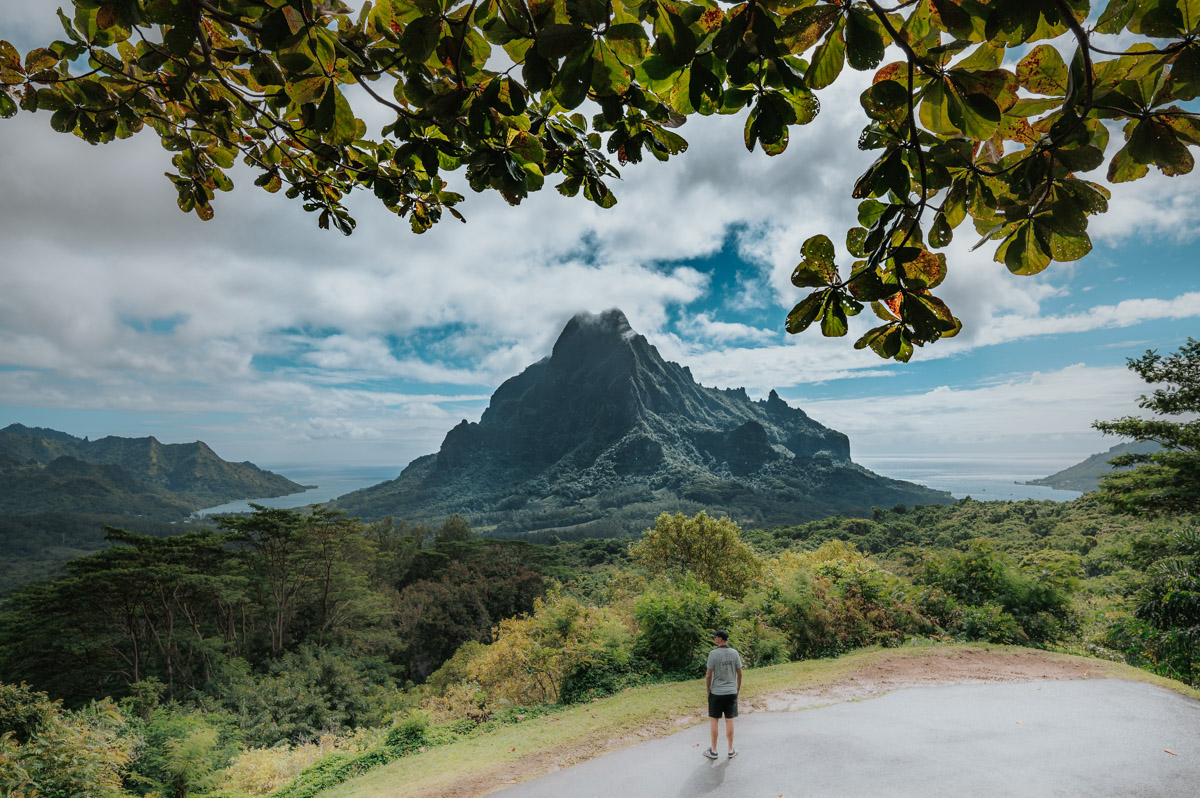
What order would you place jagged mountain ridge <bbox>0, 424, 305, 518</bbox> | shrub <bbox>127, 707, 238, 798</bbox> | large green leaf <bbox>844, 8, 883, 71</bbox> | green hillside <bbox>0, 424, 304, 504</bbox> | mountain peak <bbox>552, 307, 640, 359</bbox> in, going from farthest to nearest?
green hillside <bbox>0, 424, 304, 504</bbox>
mountain peak <bbox>552, 307, 640, 359</bbox>
jagged mountain ridge <bbox>0, 424, 305, 518</bbox>
shrub <bbox>127, 707, 238, 798</bbox>
large green leaf <bbox>844, 8, 883, 71</bbox>

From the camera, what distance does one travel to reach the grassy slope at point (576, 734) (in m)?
4.73

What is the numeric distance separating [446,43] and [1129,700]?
8096 millimetres

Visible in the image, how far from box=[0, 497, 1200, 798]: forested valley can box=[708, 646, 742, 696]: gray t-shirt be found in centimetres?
364

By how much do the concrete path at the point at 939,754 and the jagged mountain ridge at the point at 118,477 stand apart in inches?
5058

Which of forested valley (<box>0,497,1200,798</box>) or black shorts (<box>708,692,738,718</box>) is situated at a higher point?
black shorts (<box>708,692,738,718</box>)

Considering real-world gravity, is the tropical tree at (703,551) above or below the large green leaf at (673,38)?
below

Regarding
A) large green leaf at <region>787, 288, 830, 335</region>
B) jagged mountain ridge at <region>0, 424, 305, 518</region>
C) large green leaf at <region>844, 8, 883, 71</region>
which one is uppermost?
large green leaf at <region>844, 8, 883, 71</region>

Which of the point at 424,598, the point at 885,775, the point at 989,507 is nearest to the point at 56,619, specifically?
the point at 424,598

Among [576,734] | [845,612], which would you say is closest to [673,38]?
[576,734]

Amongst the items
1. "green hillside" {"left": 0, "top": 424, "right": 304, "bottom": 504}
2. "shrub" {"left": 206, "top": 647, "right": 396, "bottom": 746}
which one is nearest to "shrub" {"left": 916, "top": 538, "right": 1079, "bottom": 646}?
"shrub" {"left": 206, "top": 647, "right": 396, "bottom": 746}

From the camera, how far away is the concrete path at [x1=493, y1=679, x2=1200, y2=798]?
11.7ft

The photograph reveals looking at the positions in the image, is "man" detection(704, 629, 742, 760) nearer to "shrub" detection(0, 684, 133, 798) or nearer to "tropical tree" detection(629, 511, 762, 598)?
"shrub" detection(0, 684, 133, 798)

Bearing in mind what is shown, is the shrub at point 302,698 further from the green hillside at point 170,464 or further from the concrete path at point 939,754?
the green hillside at point 170,464

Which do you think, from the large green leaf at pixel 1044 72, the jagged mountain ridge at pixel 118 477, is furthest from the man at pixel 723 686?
the jagged mountain ridge at pixel 118 477
